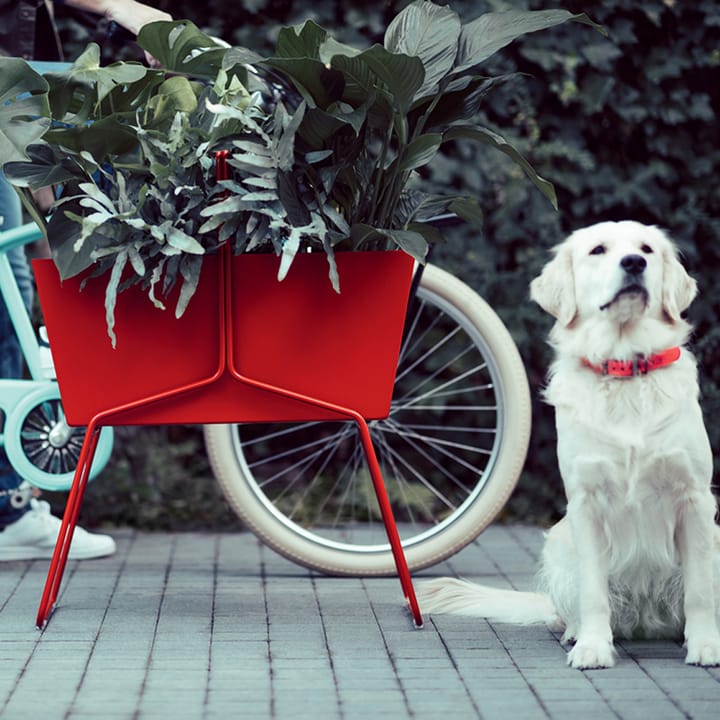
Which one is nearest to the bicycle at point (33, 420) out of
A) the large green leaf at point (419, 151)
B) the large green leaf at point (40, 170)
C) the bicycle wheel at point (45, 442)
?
the bicycle wheel at point (45, 442)

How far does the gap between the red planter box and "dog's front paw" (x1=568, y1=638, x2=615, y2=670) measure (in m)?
0.73

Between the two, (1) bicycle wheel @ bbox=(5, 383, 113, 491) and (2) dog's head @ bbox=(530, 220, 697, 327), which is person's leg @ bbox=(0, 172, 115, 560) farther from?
(2) dog's head @ bbox=(530, 220, 697, 327)

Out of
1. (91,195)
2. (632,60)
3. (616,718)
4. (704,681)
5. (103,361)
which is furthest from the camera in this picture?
(632,60)

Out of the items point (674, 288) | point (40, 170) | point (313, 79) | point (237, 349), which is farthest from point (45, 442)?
point (674, 288)

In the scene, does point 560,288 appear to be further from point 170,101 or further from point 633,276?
point 170,101

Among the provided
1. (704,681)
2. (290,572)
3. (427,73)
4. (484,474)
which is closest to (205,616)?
(290,572)

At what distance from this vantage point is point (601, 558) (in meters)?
2.76

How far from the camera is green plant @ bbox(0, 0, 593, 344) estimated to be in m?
2.72

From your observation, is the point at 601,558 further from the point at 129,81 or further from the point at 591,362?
the point at 129,81

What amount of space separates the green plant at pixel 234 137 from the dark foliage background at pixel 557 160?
1685 millimetres

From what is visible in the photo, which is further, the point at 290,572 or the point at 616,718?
the point at 290,572

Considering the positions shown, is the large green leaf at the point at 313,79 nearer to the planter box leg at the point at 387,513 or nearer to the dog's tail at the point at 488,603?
the planter box leg at the point at 387,513

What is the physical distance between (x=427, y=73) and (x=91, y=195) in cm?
76

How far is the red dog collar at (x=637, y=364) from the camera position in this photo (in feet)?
9.03
